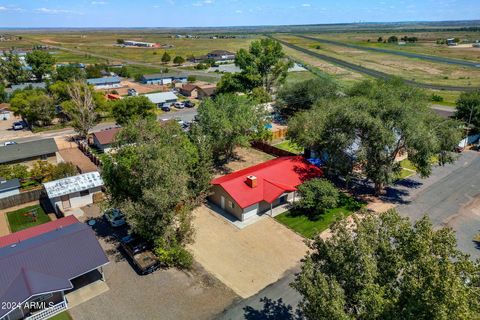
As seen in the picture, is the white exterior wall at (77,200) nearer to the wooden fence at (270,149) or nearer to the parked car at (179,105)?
the wooden fence at (270,149)

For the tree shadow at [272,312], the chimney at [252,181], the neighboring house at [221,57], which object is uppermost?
the neighboring house at [221,57]

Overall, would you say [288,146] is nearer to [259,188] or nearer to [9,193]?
[259,188]

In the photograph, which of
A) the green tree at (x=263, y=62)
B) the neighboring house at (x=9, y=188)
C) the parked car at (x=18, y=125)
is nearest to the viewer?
the neighboring house at (x=9, y=188)

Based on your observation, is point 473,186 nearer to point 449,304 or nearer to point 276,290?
point 276,290

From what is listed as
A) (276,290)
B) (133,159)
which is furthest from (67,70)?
(276,290)

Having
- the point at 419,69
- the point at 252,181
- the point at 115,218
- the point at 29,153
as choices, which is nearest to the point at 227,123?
the point at 252,181

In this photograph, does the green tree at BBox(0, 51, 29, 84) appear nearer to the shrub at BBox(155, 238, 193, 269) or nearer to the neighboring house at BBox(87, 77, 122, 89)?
the neighboring house at BBox(87, 77, 122, 89)

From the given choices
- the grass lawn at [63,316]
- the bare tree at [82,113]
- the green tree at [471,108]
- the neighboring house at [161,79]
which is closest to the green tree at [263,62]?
the neighboring house at [161,79]
